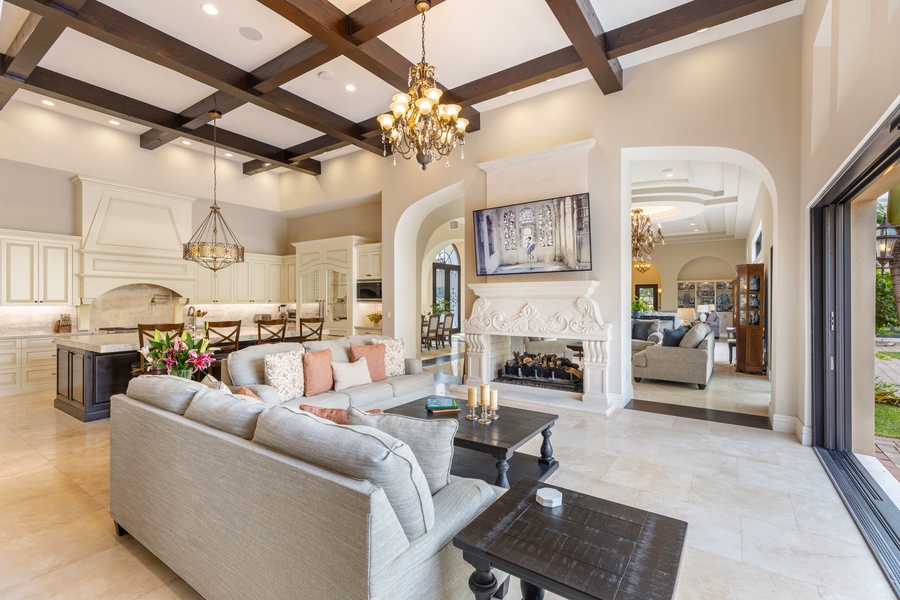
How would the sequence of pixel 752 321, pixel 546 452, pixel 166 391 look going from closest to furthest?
1. pixel 166 391
2. pixel 546 452
3. pixel 752 321

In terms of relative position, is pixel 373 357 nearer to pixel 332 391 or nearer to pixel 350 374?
pixel 350 374

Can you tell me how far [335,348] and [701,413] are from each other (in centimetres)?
425

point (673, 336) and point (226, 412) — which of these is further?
point (673, 336)

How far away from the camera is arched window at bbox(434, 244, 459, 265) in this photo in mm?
13692

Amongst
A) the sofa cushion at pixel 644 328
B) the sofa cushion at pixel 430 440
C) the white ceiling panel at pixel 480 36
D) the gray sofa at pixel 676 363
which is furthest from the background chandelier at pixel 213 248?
the sofa cushion at pixel 644 328

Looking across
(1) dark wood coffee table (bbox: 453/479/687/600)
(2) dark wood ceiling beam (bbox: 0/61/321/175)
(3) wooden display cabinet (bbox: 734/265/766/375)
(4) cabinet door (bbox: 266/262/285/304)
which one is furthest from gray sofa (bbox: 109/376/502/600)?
(3) wooden display cabinet (bbox: 734/265/766/375)

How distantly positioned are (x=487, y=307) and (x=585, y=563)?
181 inches

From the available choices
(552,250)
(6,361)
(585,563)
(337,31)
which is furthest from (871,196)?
(6,361)

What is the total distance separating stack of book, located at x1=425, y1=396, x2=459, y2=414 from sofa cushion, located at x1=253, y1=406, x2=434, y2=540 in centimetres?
178

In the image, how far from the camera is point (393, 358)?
4.86 m

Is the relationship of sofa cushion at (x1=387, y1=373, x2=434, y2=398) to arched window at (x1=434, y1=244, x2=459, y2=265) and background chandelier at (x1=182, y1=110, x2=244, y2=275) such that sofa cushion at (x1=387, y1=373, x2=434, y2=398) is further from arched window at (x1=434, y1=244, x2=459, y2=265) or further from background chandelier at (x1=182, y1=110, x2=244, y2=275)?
arched window at (x1=434, y1=244, x2=459, y2=265)

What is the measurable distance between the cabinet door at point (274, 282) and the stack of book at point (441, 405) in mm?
6861

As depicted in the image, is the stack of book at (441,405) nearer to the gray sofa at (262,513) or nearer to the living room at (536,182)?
the living room at (536,182)

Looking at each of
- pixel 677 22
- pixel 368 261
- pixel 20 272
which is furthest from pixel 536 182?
pixel 20 272
